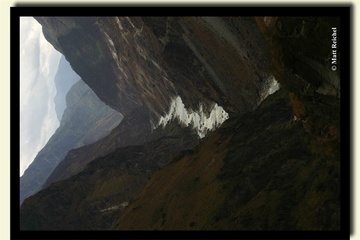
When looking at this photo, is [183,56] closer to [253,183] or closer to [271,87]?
[271,87]

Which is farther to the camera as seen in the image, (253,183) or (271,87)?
(271,87)

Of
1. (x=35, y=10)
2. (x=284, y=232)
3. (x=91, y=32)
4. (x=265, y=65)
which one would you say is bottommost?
(x=284, y=232)

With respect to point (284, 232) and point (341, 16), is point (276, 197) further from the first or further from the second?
point (341, 16)

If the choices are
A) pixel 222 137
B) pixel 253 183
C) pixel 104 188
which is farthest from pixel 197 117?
pixel 253 183

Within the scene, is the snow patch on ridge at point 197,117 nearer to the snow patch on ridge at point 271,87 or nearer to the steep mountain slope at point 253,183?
the snow patch on ridge at point 271,87

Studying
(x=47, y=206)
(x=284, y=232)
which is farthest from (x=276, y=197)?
(x=47, y=206)

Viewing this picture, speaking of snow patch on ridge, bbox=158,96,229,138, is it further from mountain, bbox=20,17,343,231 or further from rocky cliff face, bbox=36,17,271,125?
rocky cliff face, bbox=36,17,271,125
